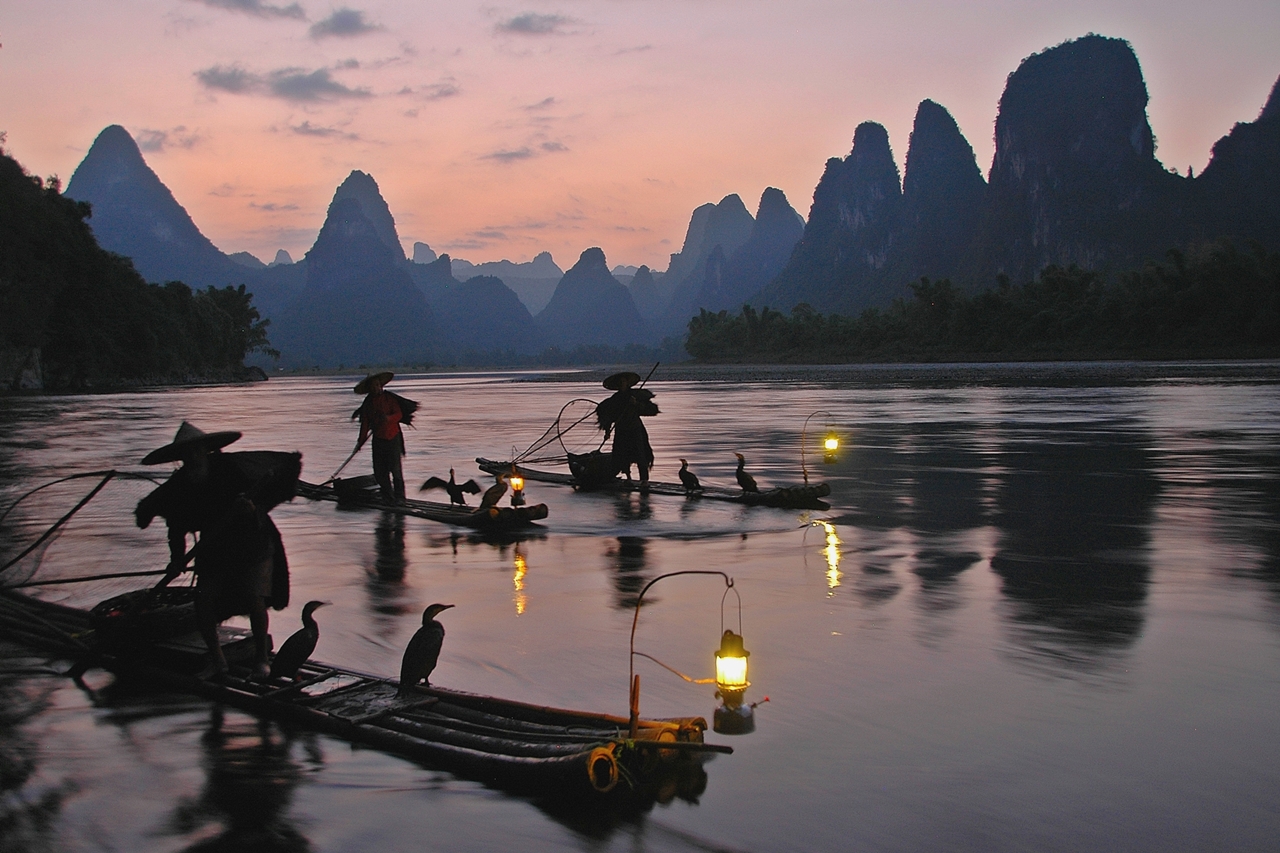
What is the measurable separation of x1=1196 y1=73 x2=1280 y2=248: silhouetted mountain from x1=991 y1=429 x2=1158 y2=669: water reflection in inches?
6172

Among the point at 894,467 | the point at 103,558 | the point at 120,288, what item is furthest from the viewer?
the point at 120,288

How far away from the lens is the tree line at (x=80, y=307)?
61.6 m

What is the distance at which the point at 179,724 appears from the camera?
562 cm

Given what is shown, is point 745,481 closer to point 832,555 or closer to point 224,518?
point 832,555

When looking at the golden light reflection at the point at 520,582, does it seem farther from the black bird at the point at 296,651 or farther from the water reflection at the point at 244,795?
the water reflection at the point at 244,795

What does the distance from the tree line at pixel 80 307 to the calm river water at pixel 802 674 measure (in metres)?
54.4

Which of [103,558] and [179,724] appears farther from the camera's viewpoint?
[103,558]

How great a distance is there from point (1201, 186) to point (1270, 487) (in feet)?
566

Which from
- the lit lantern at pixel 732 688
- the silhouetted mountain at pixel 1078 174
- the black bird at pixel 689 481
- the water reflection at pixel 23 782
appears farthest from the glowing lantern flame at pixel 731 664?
the silhouetted mountain at pixel 1078 174

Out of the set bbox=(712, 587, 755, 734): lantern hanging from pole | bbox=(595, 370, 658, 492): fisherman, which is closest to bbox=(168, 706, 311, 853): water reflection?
bbox=(712, 587, 755, 734): lantern hanging from pole

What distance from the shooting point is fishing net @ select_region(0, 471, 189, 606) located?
8477 mm

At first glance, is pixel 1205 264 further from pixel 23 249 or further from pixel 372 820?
pixel 372 820

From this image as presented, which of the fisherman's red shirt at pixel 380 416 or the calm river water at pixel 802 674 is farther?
the fisherman's red shirt at pixel 380 416

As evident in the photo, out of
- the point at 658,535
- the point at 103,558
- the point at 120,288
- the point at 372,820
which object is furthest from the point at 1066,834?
the point at 120,288
